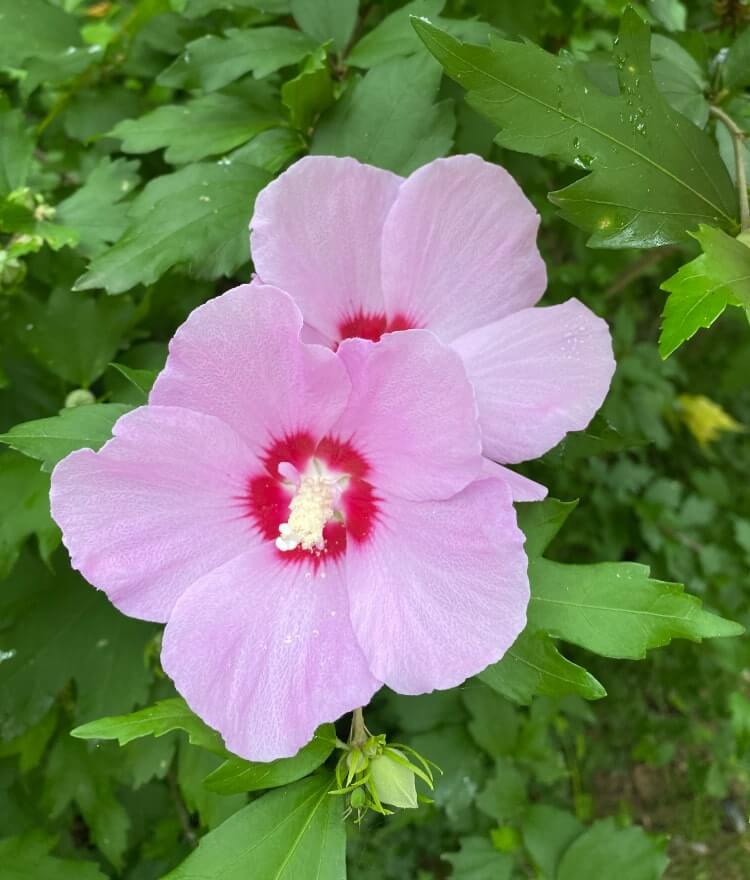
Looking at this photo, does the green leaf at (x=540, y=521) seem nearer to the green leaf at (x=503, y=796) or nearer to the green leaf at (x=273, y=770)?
the green leaf at (x=273, y=770)

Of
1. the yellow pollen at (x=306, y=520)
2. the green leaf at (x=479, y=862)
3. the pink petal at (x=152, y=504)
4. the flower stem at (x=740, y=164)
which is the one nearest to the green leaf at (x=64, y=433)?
the pink petal at (x=152, y=504)

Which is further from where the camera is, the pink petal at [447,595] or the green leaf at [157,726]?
the green leaf at [157,726]

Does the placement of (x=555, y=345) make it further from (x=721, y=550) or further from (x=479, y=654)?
(x=721, y=550)

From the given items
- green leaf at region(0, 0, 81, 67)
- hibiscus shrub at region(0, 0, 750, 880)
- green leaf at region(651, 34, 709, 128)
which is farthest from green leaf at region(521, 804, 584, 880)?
green leaf at region(0, 0, 81, 67)

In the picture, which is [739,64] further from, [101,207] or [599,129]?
[101,207]

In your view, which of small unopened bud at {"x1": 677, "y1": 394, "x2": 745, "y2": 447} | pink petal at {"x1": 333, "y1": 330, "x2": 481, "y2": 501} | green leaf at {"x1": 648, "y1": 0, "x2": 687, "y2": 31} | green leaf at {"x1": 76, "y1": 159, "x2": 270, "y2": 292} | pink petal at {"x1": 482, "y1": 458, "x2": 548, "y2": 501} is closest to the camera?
pink petal at {"x1": 333, "y1": 330, "x2": 481, "y2": 501}

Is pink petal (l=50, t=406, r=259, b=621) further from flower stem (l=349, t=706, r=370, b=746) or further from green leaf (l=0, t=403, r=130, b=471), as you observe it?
flower stem (l=349, t=706, r=370, b=746)
